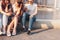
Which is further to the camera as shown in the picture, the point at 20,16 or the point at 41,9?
the point at 41,9

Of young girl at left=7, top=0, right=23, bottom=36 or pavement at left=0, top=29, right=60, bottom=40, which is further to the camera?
young girl at left=7, top=0, right=23, bottom=36

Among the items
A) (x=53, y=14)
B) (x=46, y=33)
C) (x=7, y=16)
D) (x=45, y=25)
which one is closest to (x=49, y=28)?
(x=45, y=25)

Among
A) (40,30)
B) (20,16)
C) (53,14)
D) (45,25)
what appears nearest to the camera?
(20,16)

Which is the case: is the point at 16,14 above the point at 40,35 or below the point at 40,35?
above

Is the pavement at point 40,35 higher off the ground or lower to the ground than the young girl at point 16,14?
lower

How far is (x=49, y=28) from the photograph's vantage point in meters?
4.64

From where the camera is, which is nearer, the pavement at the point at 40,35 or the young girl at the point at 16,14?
the pavement at the point at 40,35

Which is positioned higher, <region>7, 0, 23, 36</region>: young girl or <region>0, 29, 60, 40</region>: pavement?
<region>7, 0, 23, 36</region>: young girl

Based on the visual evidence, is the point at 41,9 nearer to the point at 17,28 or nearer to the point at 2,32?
the point at 17,28

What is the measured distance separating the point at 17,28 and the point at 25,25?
261 millimetres

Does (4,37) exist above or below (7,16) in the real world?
below

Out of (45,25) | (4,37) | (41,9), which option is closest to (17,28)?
(4,37)

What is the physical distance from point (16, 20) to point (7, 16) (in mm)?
233

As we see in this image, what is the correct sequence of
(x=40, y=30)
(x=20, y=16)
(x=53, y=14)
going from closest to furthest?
(x=20, y=16) < (x=40, y=30) < (x=53, y=14)
